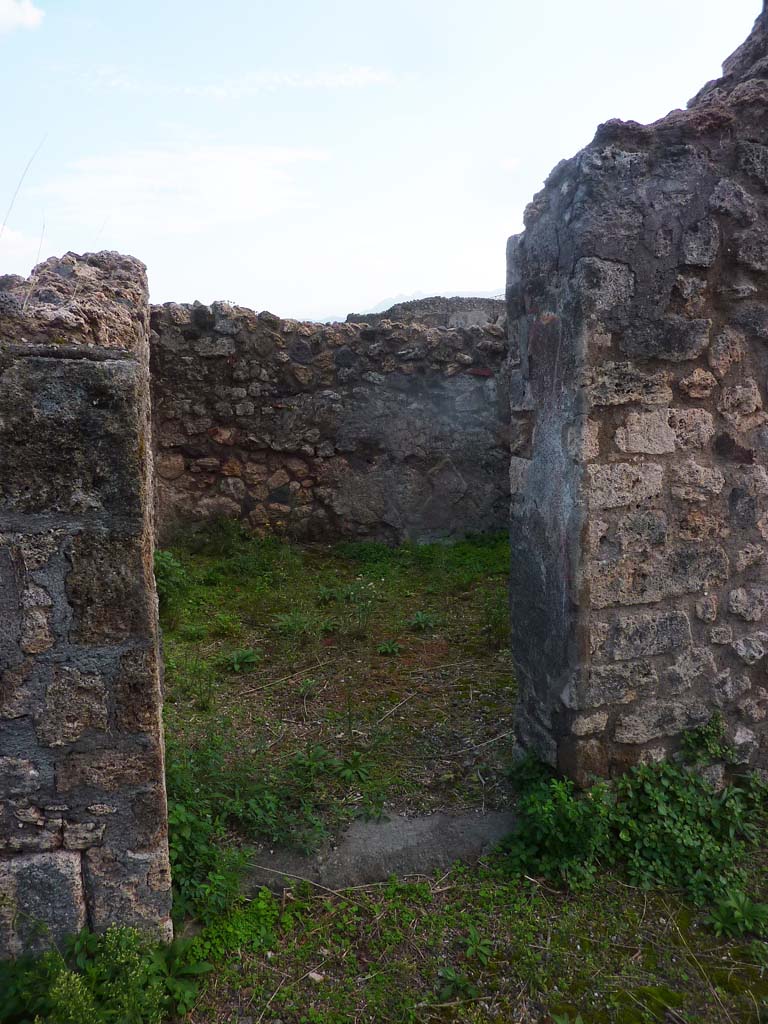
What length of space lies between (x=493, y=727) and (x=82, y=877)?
1.99 m

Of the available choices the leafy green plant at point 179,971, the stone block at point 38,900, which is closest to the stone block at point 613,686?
the leafy green plant at point 179,971

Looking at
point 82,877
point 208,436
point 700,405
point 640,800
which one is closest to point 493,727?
point 640,800

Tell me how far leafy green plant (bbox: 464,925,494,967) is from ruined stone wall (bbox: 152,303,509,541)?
454cm

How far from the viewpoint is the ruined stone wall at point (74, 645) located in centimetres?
169

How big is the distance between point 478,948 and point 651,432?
1648 millimetres

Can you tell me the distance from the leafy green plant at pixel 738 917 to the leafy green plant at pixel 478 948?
25.7 inches

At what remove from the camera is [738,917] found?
86.3 inches

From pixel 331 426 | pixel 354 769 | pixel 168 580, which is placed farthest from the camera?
pixel 331 426

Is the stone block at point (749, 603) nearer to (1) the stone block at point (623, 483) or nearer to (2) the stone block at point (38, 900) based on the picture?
(1) the stone block at point (623, 483)

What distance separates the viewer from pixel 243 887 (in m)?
2.35

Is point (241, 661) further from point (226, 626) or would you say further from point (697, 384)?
point (697, 384)

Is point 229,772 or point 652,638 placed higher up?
point 652,638

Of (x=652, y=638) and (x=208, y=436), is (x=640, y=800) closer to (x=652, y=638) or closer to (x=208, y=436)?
(x=652, y=638)

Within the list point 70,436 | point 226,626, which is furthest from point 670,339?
point 226,626
